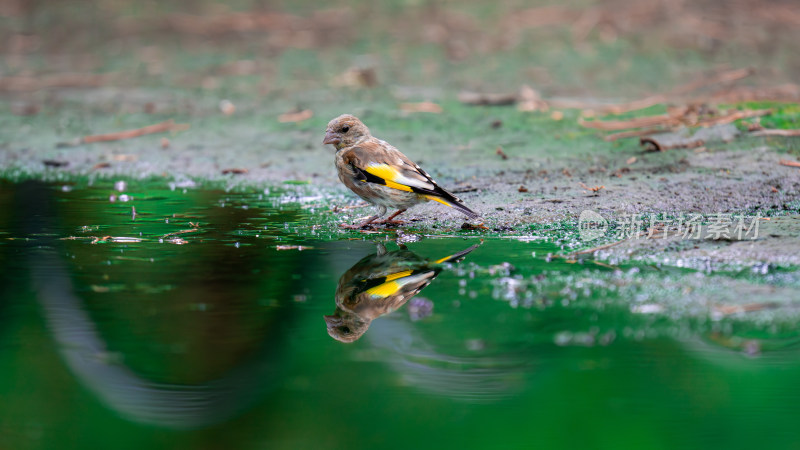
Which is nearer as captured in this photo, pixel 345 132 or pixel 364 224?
pixel 364 224

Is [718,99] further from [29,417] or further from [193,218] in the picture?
[29,417]

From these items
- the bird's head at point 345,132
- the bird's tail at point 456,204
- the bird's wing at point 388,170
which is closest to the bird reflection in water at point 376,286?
the bird's tail at point 456,204

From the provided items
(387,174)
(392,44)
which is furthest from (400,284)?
(392,44)

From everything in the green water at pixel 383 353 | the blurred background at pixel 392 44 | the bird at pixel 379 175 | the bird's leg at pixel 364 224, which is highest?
the blurred background at pixel 392 44

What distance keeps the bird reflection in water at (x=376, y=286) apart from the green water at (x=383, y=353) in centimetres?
1

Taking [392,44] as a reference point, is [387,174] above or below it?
below

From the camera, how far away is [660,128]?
8.45 metres

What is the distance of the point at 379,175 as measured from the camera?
18.6 ft

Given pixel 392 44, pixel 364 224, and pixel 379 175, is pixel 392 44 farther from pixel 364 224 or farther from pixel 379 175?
pixel 379 175

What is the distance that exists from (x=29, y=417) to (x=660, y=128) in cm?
668

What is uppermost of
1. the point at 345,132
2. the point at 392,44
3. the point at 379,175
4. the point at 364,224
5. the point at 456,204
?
the point at 392,44

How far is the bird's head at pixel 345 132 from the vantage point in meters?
6.19

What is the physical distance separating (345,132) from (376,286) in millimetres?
2064

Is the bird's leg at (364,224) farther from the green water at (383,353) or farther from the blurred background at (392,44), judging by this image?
the blurred background at (392,44)
